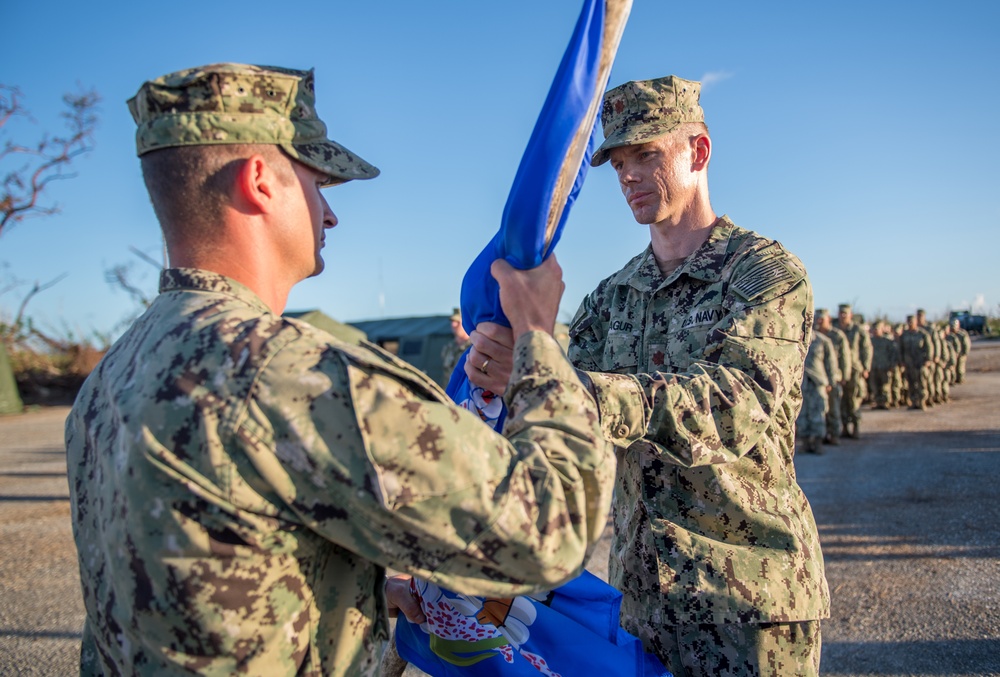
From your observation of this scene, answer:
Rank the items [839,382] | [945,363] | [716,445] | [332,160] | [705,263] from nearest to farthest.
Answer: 1. [332,160]
2. [716,445]
3. [705,263]
4. [839,382]
5. [945,363]

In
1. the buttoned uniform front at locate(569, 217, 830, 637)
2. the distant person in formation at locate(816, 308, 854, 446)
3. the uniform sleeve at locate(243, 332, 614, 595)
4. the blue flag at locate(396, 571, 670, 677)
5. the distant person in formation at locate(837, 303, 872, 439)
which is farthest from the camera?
the distant person in formation at locate(837, 303, 872, 439)

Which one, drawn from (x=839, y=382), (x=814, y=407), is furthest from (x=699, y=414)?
(x=839, y=382)

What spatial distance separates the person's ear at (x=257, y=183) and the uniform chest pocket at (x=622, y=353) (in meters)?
1.55

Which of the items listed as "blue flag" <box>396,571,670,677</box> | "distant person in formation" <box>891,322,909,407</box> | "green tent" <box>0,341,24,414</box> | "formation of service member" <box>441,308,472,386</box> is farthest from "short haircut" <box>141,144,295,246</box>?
"green tent" <box>0,341,24,414</box>

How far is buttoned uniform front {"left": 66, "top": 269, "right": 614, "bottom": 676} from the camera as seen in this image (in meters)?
1.19

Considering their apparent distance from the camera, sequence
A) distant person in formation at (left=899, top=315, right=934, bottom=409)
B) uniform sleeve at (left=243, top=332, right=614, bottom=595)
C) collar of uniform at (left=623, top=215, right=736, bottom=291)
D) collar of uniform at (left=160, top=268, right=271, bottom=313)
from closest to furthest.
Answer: uniform sleeve at (left=243, top=332, right=614, bottom=595)
collar of uniform at (left=160, top=268, right=271, bottom=313)
collar of uniform at (left=623, top=215, right=736, bottom=291)
distant person in formation at (left=899, top=315, right=934, bottom=409)

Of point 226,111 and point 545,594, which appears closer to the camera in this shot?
point 226,111

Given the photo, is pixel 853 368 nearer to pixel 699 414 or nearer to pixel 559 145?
pixel 699 414

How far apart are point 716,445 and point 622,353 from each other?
2.67 feet

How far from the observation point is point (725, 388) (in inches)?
76.9

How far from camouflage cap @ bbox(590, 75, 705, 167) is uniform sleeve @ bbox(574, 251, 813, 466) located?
649mm

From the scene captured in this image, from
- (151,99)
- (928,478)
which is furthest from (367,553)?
(928,478)

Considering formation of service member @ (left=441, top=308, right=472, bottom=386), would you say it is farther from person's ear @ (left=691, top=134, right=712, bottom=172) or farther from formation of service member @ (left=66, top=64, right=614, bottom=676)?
formation of service member @ (left=66, top=64, right=614, bottom=676)

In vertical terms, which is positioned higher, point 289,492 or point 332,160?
point 332,160
